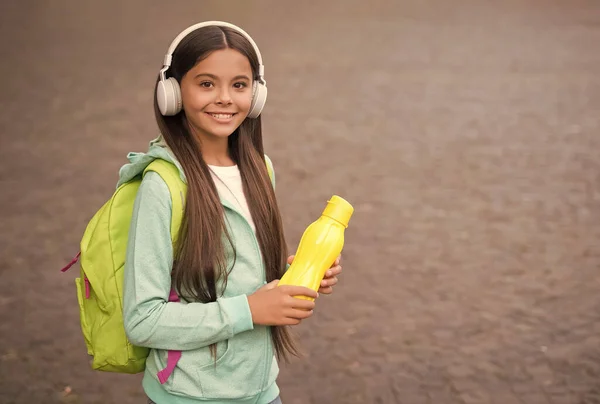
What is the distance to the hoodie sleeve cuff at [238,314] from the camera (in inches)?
53.0

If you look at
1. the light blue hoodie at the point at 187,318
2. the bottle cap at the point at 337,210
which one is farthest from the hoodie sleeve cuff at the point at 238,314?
the bottle cap at the point at 337,210

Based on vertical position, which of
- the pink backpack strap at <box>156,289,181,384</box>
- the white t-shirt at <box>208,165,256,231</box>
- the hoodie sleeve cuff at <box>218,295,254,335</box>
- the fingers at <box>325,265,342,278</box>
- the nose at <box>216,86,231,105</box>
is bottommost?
the pink backpack strap at <box>156,289,181,384</box>

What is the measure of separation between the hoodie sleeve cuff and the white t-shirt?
0.18 m

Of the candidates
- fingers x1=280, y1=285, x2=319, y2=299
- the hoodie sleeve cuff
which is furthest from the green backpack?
fingers x1=280, y1=285, x2=319, y2=299

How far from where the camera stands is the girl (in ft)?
4.38

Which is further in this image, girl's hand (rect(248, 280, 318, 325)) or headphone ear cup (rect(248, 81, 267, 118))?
headphone ear cup (rect(248, 81, 267, 118))

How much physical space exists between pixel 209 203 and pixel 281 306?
24 centimetres

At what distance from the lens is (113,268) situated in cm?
140

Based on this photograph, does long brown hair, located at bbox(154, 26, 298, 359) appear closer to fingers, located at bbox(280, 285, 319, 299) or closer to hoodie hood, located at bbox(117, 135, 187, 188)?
hoodie hood, located at bbox(117, 135, 187, 188)

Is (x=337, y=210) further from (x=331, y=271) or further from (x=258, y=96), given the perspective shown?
(x=258, y=96)

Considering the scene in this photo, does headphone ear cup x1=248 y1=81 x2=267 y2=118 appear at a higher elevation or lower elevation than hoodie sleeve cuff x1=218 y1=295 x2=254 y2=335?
higher

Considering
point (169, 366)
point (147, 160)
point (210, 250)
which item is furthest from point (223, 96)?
point (169, 366)

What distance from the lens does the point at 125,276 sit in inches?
53.1

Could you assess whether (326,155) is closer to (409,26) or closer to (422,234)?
(422,234)
